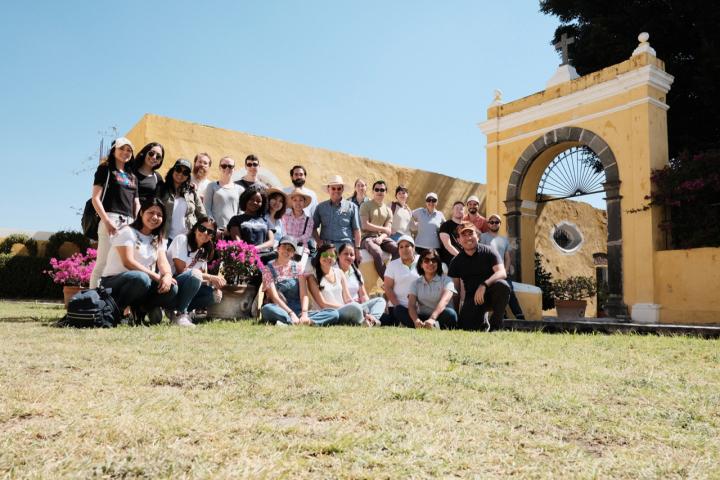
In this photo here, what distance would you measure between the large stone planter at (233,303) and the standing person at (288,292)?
7.9 inches

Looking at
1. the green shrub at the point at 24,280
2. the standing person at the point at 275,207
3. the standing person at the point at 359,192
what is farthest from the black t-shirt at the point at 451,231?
the green shrub at the point at 24,280

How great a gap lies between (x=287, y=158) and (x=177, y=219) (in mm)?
5610

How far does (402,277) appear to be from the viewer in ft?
19.5

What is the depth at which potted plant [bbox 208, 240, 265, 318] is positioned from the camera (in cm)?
543

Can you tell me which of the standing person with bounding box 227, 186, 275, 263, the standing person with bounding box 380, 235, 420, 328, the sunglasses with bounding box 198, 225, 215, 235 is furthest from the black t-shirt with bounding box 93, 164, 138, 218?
the standing person with bounding box 380, 235, 420, 328

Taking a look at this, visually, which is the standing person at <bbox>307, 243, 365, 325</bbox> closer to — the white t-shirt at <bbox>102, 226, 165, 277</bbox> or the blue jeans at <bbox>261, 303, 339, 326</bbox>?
the blue jeans at <bbox>261, 303, 339, 326</bbox>

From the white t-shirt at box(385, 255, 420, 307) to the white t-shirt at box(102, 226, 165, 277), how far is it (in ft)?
7.82

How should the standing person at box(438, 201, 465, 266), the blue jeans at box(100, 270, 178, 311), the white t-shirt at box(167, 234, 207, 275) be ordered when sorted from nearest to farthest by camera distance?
the blue jeans at box(100, 270, 178, 311), the white t-shirt at box(167, 234, 207, 275), the standing person at box(438, 201, 465, 266)

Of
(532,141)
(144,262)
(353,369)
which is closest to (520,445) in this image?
(353,369)

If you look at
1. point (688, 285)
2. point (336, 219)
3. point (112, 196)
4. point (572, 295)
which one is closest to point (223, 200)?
point (336, 219)

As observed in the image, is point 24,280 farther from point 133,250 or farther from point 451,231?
point 451,231

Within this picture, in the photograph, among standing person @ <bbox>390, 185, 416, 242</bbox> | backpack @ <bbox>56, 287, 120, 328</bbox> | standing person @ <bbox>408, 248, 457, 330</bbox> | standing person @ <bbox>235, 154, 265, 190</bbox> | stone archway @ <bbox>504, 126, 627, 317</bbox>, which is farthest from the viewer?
stone archway @ <bbox>504, 126, 627, 317</bbox>

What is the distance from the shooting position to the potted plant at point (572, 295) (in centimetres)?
1141

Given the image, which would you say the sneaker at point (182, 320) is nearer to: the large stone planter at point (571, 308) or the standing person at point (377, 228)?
the standing person at point (377, 228)
